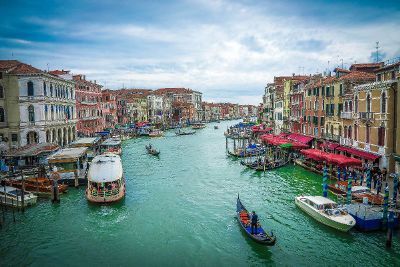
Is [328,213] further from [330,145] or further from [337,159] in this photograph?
[330,145]

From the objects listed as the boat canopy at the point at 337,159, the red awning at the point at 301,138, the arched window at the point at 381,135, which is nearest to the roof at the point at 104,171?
the boat canopy at the point at 337,159

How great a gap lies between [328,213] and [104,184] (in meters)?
15.3

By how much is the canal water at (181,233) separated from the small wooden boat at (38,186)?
125cm

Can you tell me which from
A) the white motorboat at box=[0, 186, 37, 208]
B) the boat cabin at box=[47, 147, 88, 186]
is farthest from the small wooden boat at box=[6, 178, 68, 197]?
the white motorboat at box=[0, 186, 37, 208]

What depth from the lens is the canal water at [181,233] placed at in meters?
16.1

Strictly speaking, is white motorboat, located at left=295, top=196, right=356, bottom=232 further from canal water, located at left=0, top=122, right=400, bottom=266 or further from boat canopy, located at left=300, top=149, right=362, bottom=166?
boat canopy, located at left=300, top=149, right=362, bottom=166

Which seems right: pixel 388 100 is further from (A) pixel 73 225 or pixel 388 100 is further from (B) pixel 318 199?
(A) pixel 73 225

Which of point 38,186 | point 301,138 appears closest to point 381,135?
point 301,138

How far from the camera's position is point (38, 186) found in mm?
25781

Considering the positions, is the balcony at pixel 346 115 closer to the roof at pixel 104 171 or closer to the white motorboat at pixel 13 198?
the roof at pixel 104 171

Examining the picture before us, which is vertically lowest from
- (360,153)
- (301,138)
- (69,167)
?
(69,167)

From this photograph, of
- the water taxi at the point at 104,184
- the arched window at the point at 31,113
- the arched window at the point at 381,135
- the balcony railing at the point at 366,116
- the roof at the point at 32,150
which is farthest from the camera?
the arched window at the point at 31,113

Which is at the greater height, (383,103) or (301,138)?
(383,103)

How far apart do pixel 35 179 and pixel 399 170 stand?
2957 centimetres
